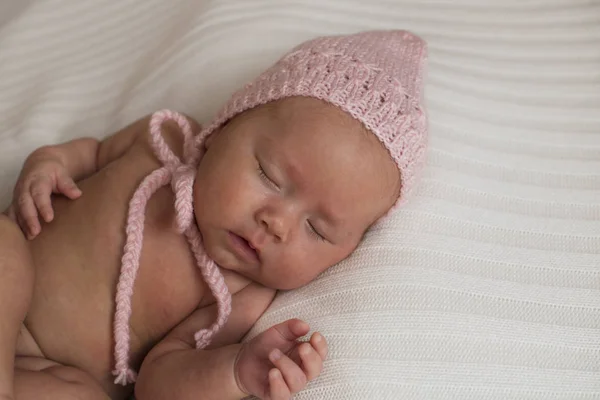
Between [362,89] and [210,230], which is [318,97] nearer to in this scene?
[362,89]

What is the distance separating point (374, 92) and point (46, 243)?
0.65 metres

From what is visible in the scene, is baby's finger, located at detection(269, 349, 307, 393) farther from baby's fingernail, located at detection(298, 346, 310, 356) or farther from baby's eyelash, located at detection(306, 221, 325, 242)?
baby's eyelash, located at detection(306, 221, 325, 242)

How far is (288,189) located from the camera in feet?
3.70

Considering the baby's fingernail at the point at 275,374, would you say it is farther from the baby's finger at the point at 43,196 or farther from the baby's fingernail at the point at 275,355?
the baby's finger at the point at 43,196

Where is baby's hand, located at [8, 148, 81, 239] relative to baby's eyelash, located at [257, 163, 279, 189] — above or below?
below

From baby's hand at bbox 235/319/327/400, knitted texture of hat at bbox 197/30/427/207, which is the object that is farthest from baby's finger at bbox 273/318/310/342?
knitted texture of hat at bbox 197/30/427/207

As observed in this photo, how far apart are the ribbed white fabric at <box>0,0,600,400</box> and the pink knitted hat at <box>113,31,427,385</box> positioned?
5.2 inches

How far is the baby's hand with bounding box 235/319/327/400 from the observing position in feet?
3.17

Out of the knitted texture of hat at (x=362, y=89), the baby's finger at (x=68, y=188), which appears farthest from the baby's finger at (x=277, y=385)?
the baby's finger at (x=68, y=188)

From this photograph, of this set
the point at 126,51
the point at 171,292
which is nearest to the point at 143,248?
the point at 171,292

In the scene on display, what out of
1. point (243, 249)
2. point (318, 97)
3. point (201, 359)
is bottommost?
point (201, 359)

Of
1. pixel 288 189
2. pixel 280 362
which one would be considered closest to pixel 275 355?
pixel 280 362

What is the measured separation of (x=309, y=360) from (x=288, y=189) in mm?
295

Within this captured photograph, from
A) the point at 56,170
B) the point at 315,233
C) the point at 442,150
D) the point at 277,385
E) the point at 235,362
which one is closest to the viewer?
the point at 277,385
